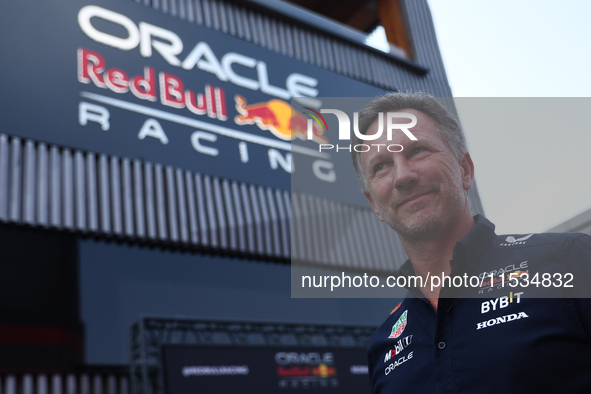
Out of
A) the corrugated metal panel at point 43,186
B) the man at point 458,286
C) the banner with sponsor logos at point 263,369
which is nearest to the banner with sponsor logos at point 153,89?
the corrugated metal panel at point 43,186

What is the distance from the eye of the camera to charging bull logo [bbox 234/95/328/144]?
31.7ft

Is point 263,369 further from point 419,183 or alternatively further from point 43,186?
point 419,183

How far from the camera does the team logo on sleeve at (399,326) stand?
172 cm

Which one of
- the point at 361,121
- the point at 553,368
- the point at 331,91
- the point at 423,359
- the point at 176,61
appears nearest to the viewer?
the point at 553,368

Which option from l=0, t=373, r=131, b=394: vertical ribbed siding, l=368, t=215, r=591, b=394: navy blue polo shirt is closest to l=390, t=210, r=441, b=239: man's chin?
l=368, t=215, r=591, b=394: navy blue polo shirt

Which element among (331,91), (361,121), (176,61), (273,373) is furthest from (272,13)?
(361,121)

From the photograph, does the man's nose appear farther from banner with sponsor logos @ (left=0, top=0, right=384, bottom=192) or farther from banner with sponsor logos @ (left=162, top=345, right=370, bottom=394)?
banner with sponsor logos @ (left=162, top=345, right=370, bottom=394)

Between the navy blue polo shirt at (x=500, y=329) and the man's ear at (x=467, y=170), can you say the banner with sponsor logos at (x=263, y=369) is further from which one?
the man's ear at (x=467, y=170)

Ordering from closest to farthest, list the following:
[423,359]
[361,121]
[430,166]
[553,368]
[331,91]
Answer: [553,368] → [430,166] → [423,359] → [361,121] → [331,91]

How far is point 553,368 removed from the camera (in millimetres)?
1252

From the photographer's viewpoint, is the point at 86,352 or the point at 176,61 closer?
the point at 86,352

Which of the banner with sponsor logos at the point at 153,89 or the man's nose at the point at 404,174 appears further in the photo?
the banner with sponsor logos at the point at 153,89

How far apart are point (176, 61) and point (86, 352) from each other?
4.87 m

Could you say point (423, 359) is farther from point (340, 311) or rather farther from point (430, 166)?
point (340, 311)
